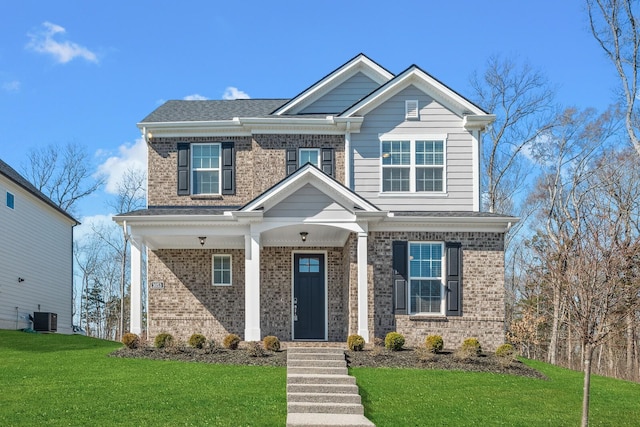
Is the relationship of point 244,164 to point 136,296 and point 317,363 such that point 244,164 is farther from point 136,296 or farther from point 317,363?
point 317,363

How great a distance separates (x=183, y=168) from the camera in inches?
738

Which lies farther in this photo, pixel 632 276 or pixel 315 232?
pixel 315 232

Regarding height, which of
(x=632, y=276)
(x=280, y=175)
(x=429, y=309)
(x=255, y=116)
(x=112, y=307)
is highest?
(x=255, y=116)

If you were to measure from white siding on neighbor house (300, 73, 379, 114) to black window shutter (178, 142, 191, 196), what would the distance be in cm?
344

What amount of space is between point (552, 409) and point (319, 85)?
1050 centimetres

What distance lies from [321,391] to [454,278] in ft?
19.0

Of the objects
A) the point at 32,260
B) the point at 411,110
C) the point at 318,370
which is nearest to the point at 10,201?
the point at 32,260

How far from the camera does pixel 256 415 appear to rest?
35.8ft

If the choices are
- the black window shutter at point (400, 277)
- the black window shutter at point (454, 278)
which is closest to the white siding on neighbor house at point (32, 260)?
the black window shutter at point (400, 277)

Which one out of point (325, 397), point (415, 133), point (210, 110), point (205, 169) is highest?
point (210, 110)

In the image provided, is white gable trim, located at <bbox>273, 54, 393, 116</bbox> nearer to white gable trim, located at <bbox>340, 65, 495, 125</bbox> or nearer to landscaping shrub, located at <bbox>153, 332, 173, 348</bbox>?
white gable trim, located at <bbox>340, 65, 495, 125</bbox>

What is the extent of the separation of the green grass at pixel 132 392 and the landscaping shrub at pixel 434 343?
139 inches

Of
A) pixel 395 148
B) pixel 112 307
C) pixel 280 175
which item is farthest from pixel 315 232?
pixel 112 307

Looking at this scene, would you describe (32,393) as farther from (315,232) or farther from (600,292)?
(600,292)
